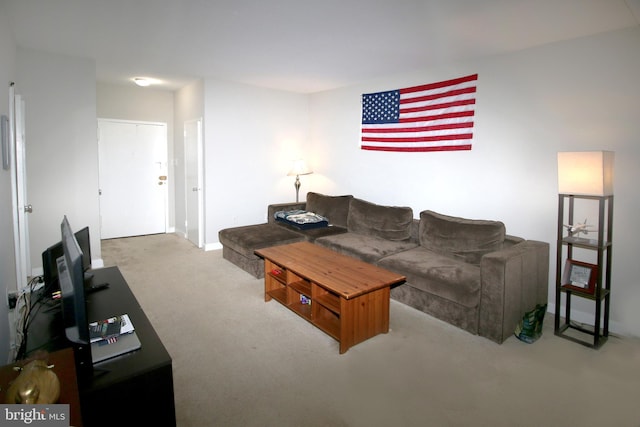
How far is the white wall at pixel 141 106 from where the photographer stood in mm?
5734

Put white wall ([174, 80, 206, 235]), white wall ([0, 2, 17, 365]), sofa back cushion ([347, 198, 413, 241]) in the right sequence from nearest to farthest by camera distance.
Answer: white wall ([0, 2, 17, 365]) < sofa back cushion ([347, 198, 413, 241]) < white wall ([174, 80, 206, 235])

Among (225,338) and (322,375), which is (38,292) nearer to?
(225,338)

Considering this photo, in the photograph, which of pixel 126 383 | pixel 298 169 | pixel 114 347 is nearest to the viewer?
pixel 126 383

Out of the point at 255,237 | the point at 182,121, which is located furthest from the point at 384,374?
the point at 182,121

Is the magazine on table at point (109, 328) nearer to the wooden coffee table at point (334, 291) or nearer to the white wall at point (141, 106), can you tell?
the wooden coffee table at point (334, 291)

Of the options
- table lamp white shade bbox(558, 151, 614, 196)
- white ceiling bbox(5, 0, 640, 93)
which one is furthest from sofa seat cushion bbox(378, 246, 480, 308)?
white ceiling bbox(5, 0, 640, 93)

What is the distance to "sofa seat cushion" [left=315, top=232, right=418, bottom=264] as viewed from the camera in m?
3.83

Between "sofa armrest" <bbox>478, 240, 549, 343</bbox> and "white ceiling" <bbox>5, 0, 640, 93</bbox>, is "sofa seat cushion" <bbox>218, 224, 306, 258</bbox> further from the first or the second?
"sofa armrest" <bbox>478, 240, 549, 343</bbox>

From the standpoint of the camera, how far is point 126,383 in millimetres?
1426

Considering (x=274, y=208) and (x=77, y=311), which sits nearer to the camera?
(x=77, y=311)

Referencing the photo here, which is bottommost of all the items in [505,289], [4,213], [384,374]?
[384,374]

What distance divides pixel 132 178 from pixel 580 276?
6186 millimetres

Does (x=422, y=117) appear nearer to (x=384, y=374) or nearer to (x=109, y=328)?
(x=384, y=374)

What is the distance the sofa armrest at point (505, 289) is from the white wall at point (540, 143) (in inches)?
20.5
